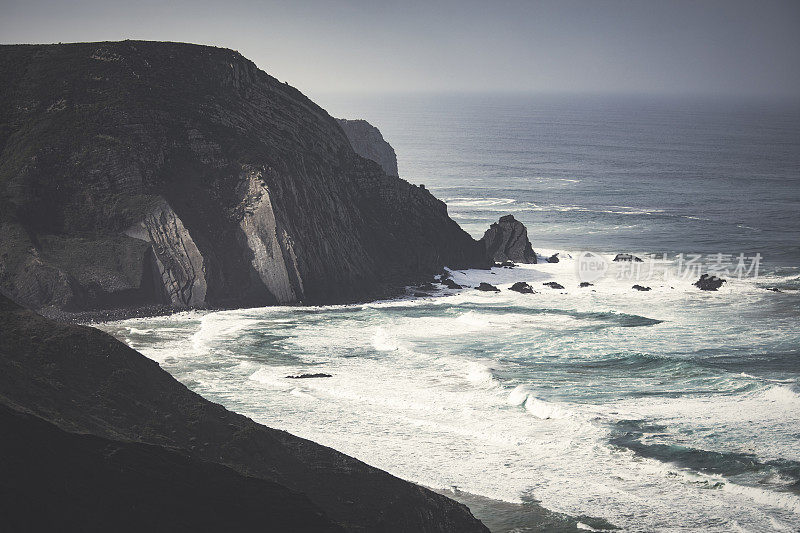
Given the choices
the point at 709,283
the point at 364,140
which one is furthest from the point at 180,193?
the point at 364,140

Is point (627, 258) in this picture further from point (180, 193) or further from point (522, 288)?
point (180, 193)

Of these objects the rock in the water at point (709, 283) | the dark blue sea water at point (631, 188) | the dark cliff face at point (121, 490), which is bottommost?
the dark cliff face at point (121, 490)

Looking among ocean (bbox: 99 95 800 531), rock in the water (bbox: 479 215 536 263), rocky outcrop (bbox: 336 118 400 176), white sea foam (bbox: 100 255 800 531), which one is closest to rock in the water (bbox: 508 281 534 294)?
ocean (bbox: 99 95 800 531)

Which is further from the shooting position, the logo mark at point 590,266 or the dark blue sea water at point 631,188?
the dark blue sea water at point 631,188

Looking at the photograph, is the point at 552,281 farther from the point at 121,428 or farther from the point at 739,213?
the point at 121,428

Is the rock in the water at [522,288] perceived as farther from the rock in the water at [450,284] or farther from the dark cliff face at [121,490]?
the dark cliff face at [121,490]

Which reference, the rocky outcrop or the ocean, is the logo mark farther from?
the rocky outcrop

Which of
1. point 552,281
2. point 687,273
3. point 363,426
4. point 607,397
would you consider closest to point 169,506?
point 363,426

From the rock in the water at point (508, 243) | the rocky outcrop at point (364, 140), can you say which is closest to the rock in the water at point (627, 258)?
the rock in the water at point (508, 243)
